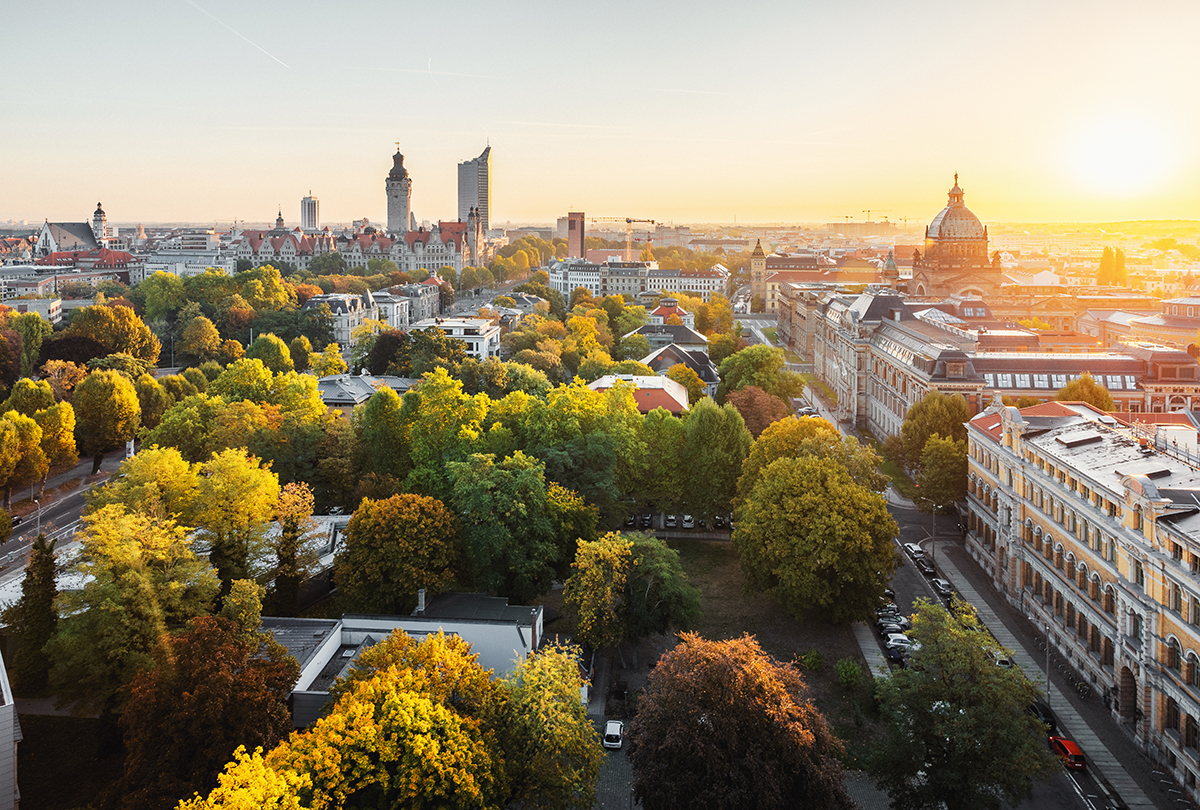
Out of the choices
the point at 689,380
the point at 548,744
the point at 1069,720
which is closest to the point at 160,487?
the point at 548,744

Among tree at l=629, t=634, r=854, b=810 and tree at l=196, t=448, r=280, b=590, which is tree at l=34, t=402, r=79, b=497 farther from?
tree at l=629, t=634, r=854, b=810

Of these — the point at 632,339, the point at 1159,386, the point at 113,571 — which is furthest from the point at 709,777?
the point at 632,339

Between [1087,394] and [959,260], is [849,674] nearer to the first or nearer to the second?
[1087,394]

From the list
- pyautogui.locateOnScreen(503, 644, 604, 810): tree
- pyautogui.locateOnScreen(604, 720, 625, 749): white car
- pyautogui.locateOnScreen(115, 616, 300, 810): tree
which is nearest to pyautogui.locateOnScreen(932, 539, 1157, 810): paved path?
pyautogui.locateOnScreen(604, 720, 625, 749): white car

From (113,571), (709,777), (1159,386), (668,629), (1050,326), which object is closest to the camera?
(709,777)

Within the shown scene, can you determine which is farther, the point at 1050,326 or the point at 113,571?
the point at 1050,326

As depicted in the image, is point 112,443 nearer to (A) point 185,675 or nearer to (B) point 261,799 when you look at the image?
(A) point 185,675
